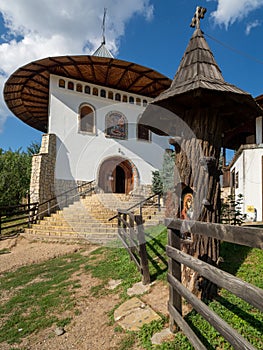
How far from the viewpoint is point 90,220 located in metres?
9.30

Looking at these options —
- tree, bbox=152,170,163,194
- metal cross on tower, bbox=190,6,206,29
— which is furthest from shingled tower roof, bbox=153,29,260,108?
tree, bbox=152,170,163,194

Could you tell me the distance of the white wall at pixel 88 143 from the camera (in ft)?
41.4

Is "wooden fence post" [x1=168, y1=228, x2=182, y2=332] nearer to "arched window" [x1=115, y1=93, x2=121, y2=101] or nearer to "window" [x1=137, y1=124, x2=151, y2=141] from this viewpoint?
"window" [x1=137, y1=124, x2=151, y2=141]

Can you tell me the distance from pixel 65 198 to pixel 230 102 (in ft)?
35.1

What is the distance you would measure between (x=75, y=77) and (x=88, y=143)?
387 centimetres

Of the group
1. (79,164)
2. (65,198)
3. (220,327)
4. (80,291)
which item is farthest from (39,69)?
(220,327)

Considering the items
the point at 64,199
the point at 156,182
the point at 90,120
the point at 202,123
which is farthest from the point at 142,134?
the point at 202,123

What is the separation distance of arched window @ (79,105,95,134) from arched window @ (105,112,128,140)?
0.84 m

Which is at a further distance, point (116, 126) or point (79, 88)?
point (116, 126)

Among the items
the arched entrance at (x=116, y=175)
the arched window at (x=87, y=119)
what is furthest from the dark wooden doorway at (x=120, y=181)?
the arched window at (x=87, y=119)

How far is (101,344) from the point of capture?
2611 millimetres

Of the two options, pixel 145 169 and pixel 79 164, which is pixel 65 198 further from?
pixel 145 169

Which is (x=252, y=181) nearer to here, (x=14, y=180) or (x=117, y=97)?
(x=117, y=97)

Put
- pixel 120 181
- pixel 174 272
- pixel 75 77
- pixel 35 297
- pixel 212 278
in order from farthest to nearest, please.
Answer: pixel 120 181 → pixel 75 77 → pixel 35 297 → pixel 174 272 → pixel 212 278
